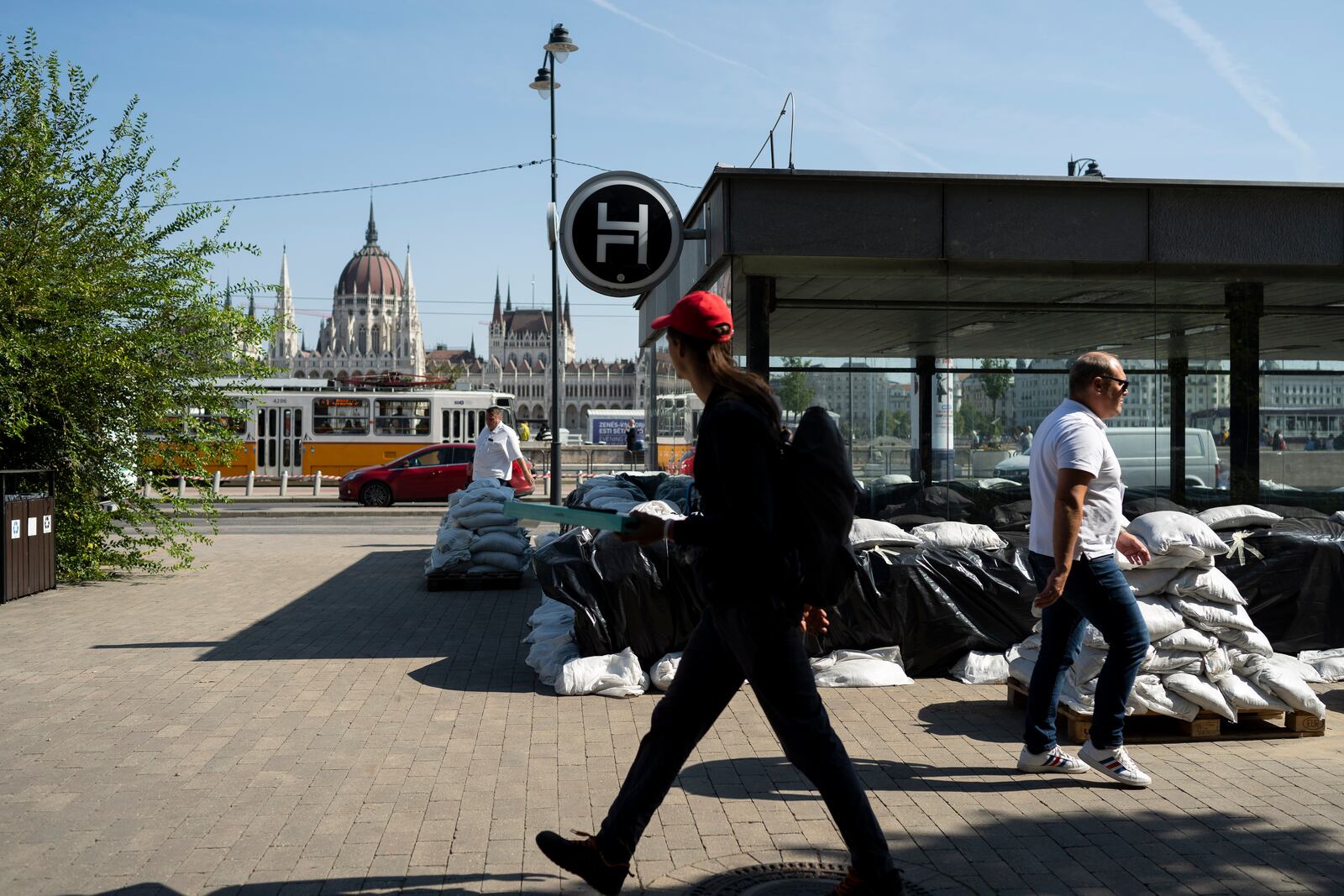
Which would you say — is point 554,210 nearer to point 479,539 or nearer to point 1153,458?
point 479,539

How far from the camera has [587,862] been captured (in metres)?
3.68

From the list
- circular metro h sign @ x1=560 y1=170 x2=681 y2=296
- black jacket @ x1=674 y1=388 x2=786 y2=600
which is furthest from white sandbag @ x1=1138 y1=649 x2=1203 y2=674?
circular metro h sign @ x1=560 y1=170 x2=681 y2=296

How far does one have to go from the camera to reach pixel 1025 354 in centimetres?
1048

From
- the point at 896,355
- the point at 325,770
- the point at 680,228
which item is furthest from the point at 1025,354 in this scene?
the point at 325,770

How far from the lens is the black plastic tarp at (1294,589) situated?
724 centimetres

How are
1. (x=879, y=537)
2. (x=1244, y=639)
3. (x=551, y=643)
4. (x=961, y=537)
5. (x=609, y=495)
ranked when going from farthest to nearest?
(x=609, y=495) → (x=961, y=537) → (x=879, y=537) → (x=551, y=643) → (x=1244, y=639)

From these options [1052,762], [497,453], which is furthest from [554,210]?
[1052,762]

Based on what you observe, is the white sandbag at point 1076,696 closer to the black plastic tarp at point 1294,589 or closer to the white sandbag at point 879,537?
the white sandbag at point 879,537

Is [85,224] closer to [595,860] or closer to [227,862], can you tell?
[227,862]

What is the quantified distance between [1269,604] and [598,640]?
4034 mm

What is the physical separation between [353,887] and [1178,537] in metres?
4.10

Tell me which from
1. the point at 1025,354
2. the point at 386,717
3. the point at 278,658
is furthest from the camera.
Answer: the point at 1025,354

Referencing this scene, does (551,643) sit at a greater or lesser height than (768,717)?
lesser

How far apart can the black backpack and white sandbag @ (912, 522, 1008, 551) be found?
13.8 ft
